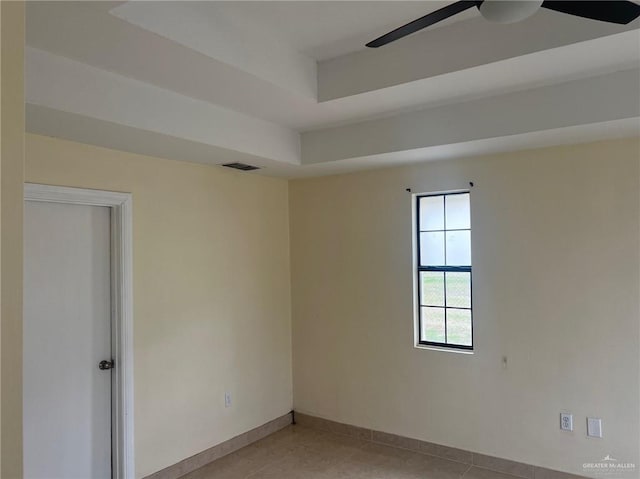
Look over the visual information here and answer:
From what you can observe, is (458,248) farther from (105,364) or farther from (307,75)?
(105,364)

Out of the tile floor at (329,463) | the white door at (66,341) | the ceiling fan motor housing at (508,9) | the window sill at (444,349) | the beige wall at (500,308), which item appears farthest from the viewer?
the window sill at (444,349)

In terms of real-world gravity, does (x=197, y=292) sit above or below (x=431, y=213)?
below

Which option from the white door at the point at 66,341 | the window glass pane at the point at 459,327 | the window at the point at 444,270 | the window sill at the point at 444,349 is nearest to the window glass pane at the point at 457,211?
the window at the point at 444,270

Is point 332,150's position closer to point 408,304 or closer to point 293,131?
→ point 293,131

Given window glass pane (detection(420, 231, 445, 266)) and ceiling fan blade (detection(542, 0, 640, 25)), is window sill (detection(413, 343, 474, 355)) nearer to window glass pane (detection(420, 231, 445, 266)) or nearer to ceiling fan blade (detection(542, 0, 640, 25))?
window glass pane (detection(420, 231, 445, 266))

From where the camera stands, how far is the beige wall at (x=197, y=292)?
130 inches

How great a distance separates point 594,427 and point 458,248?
1.53m

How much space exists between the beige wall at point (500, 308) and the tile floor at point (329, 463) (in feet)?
0.62

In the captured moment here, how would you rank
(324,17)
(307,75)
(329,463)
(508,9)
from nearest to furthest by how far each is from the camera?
1. (508,9)
2. (324,17)
3. (307,75)
4. (329,463)

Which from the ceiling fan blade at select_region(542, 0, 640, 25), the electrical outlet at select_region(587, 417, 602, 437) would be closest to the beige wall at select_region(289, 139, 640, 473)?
the electrical outlet at select_region(587, 417, 602, 437)

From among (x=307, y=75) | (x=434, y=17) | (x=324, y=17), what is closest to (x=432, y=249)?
(x=307, y=75)

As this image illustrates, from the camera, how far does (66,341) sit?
3002mm

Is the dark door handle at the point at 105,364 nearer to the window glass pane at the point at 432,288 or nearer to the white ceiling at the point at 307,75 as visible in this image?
the white ceiling at the point at 307,75

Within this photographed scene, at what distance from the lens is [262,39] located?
2.49 m
